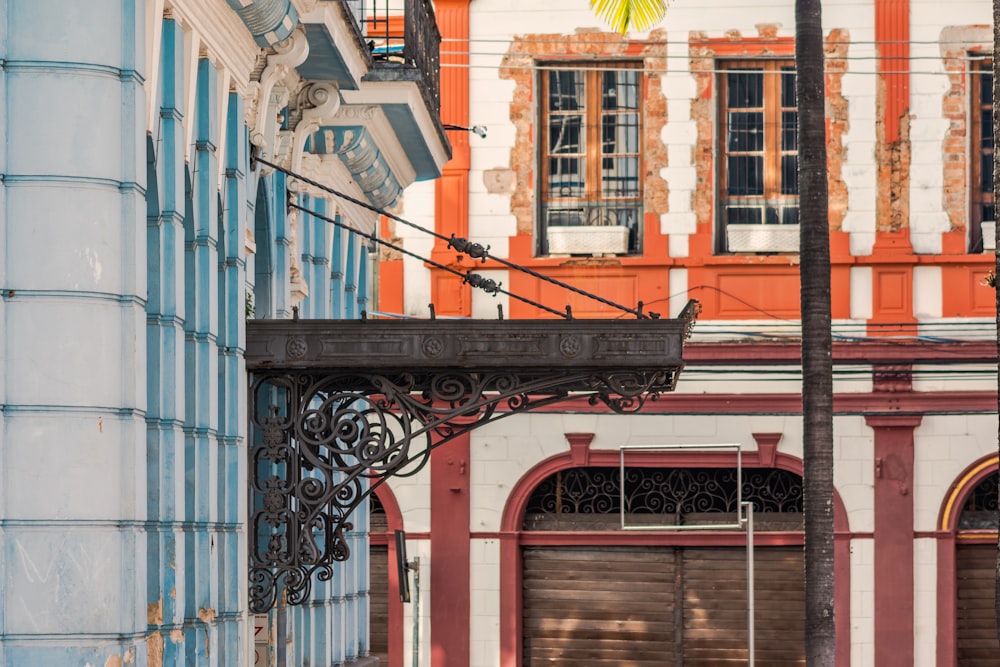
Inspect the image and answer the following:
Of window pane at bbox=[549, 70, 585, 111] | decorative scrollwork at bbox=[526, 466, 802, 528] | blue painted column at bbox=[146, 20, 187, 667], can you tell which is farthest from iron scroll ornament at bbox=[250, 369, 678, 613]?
window pane at bbox=[549, 70, 585, 111]

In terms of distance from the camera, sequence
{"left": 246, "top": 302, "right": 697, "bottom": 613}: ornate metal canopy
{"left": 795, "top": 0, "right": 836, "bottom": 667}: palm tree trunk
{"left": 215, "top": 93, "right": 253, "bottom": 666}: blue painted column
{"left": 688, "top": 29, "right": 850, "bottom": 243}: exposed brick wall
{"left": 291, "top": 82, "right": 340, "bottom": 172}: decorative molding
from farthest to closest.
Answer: {"left": 688, "top": 29, "right": 850, "bottom": 243}: exposed brick wall → {"left": 795, "top": 0, "right": 836, "bottom": 667}: palm tree trunk → {"left": 291, "top": 82, "right": 340, "bottom": 172}: decorative molding → {"left": 246, "top": 302, "right": 697, "bottom": 613}: ornate metal canopy → {"left": 215, "top": 93, "right": 253, "bottom": 666}: blue painted column

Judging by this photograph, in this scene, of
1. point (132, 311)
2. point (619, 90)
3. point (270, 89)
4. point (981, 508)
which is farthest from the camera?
point (619, 90)

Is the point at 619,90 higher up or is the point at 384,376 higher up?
the point at 619,90

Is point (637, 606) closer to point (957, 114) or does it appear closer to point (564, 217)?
point (564, 217)

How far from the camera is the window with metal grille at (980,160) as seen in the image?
26203mm

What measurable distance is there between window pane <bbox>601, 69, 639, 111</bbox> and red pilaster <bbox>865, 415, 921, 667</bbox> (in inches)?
188

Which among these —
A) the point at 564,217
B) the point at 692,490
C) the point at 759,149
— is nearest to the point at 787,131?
the point at 759,149

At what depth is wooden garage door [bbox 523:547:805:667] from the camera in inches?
1030

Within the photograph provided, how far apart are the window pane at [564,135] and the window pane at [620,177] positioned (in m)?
0.45

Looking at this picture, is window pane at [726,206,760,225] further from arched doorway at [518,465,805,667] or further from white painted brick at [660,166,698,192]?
arched doorway at [518,465,805,667]

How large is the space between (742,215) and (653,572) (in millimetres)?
4411

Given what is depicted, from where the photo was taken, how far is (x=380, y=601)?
26.5m

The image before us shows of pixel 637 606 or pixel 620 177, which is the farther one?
pixel 620 177

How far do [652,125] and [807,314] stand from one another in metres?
8.54
